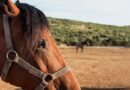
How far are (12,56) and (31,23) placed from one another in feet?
0.93

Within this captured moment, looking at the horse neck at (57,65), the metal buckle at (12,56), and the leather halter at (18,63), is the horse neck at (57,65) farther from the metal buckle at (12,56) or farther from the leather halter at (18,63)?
the metal buckle at (12,56)

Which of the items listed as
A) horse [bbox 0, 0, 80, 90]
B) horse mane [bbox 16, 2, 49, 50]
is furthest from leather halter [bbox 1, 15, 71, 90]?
horse mane [bbox 16, 2, 49, 50]

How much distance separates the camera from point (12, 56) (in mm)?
3018

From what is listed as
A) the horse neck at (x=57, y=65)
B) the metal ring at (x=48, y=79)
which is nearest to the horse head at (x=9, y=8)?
the horse neck at (x=57, y=65)

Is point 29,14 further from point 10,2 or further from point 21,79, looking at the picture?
point 21,79

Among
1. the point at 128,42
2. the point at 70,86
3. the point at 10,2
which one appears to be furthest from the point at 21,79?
the point at 128,42

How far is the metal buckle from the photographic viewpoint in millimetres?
3008

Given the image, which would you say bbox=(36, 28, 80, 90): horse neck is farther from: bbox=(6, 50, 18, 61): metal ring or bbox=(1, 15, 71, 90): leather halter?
bbox=(6, 50, 18, 61): metal ring

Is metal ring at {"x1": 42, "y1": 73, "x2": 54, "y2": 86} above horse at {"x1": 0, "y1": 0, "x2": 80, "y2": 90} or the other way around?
the other way around

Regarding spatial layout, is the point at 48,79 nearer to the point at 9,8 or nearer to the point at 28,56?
the point at 28,56

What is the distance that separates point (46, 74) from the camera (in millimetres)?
3008

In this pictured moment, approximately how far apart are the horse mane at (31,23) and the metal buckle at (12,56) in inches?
4.4

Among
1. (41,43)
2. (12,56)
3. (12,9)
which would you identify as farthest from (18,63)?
(12,9)

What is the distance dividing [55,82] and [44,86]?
9 centimetres
